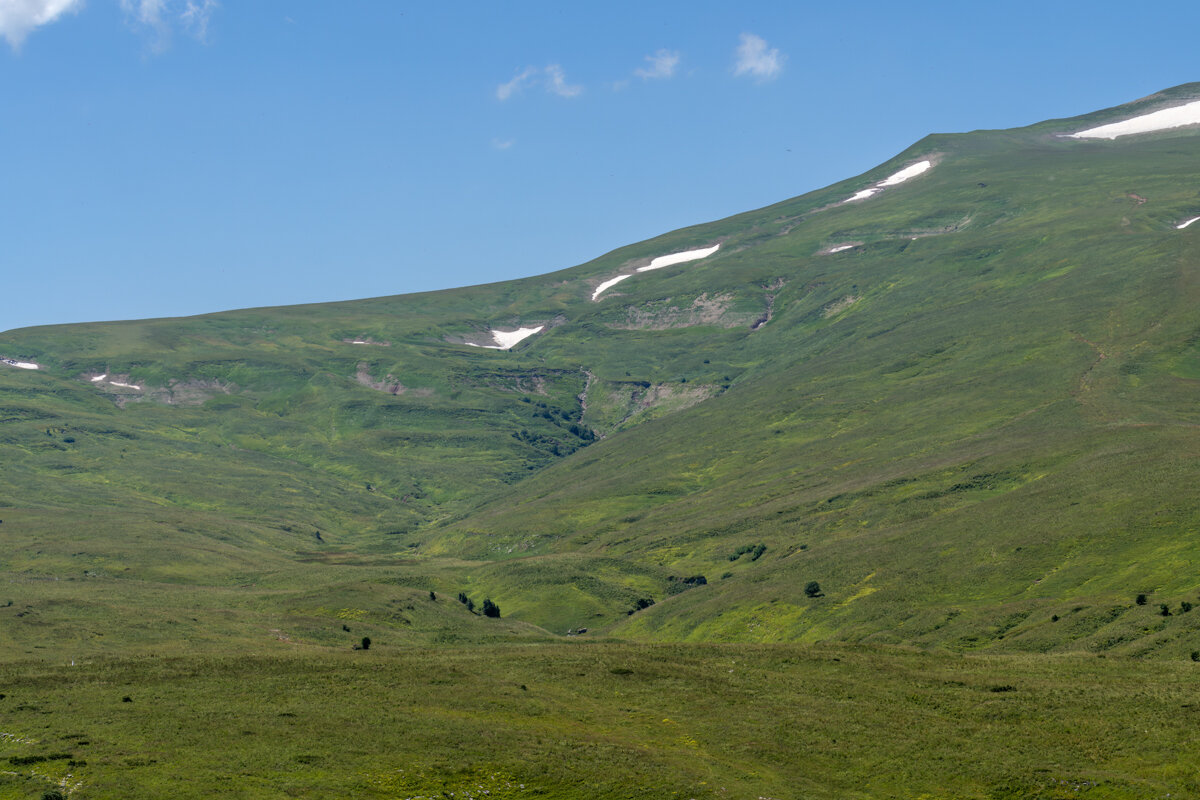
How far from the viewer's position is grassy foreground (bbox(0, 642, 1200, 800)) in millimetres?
50375

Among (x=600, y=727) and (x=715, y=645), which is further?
(x=715, y=645)

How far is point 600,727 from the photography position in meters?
61.6

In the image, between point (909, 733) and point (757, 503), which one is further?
point (757, 503)

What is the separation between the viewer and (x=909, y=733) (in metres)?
60.1

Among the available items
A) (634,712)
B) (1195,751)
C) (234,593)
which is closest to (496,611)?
(234,593)

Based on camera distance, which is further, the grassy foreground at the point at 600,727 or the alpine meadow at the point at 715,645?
the alpine meadow at the point at 715,645

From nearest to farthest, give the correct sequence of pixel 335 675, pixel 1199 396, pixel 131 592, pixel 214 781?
pixel 214 781, pixel 335 675, pixel 131 592, pixel 1199 396

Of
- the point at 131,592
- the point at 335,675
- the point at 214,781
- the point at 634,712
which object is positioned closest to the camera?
the point at 214,781

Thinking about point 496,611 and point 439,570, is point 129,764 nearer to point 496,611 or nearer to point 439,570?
point 496,611

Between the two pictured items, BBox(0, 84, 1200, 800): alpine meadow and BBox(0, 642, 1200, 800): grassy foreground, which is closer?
BBox(0, 642, 1200, 800): grassy foreground

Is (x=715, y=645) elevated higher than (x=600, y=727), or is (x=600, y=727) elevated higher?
(x=600, y=727)

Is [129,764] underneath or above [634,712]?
above

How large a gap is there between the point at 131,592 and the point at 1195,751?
116 m

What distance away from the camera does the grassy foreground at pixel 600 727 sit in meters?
50.4
